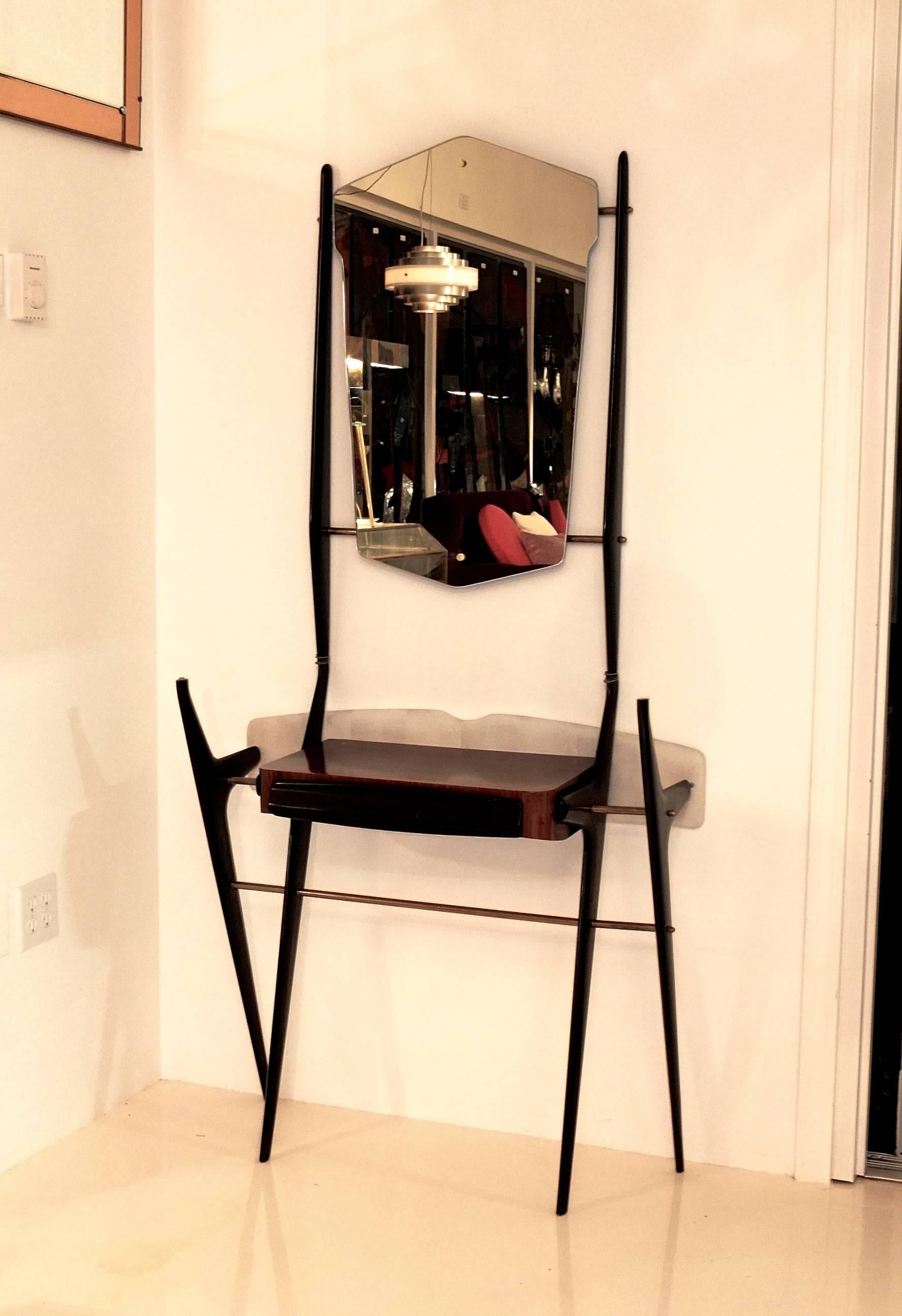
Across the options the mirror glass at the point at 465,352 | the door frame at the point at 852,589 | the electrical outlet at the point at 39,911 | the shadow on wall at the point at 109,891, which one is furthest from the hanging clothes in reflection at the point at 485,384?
the electrical outlet at the point at 39,911

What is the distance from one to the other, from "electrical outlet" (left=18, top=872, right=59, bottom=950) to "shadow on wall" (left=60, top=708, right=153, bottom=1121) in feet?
0.14

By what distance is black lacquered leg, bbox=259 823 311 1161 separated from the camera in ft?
7.80

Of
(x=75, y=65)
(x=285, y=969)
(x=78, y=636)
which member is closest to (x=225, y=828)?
(x=285, y=969)

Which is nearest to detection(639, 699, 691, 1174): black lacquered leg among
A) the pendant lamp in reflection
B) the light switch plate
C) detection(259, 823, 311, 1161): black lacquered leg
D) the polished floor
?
the polished floor

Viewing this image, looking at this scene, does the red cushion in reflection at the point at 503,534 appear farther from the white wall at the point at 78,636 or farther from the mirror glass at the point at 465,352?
the white wall at the point at 78,636

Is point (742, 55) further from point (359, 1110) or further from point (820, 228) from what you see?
point (359, 1110)

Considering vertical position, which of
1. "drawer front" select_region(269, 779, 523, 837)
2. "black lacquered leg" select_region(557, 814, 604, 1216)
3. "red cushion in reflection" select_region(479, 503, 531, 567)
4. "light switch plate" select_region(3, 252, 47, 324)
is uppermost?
"light switch plate" select_region(3, 252, 47, 324)

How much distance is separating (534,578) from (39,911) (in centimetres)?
111

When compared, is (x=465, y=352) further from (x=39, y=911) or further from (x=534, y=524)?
(x=39, y=911)

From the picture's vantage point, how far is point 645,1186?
2.34 m

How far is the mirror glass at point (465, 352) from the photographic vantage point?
7.72 ft

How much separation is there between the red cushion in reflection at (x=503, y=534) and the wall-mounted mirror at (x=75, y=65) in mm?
1022

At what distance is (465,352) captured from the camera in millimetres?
2400

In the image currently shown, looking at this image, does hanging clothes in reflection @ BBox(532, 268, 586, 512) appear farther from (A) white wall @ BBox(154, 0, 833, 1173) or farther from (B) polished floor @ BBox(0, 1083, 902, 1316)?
(B) polished floor @ BBox(0, 1083, 902, 1316)
